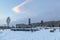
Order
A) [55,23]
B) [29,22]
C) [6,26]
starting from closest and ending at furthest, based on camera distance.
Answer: [6,26], [29,22], [55,23]

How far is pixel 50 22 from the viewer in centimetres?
10694

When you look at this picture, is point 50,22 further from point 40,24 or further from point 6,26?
point 6,26

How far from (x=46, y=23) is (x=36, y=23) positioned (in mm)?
7913

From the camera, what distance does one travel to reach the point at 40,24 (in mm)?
101562

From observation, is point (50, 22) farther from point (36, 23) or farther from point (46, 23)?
point (36, 23)

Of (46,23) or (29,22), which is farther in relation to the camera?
(46,23)

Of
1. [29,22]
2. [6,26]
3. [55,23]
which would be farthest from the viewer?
[55,23]

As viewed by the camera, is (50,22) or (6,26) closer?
(6,26)

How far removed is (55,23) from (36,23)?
14.8 m

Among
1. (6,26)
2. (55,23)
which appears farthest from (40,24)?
(6,26)

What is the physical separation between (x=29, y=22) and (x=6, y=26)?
20.7 metres

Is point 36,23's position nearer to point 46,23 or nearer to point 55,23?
point 46,23

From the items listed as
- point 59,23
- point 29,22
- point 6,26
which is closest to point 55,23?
point 59,23

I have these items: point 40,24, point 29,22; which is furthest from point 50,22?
point 29,22
